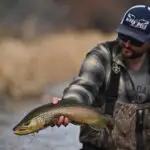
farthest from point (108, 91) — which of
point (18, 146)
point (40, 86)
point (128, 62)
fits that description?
point (40, 86)

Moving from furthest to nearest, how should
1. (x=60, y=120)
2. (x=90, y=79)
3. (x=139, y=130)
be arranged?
(x=139, y=130) → (x=90, y=79) → (x=60, y=120)

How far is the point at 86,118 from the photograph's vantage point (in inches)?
186

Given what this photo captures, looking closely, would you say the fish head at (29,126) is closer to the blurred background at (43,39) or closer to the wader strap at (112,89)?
the wader strap at (112,89)

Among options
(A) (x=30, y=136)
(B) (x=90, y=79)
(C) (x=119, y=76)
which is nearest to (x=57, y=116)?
(B) (x=90, y=79)

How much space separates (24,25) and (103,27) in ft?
6.18

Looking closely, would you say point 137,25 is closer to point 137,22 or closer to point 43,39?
point 137,22

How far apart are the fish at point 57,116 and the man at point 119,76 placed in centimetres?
14

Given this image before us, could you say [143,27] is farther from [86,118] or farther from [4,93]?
[4,93]

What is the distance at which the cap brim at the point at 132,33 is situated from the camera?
4.99 metres

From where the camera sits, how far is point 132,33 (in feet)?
16.4

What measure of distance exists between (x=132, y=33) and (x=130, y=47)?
0.12 meters

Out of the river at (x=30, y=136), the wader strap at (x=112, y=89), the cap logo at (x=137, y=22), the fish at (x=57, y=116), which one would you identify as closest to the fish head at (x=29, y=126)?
the fish at (x=57, y=116)

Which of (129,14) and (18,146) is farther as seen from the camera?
(18,146)

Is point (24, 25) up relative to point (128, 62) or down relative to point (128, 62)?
up
